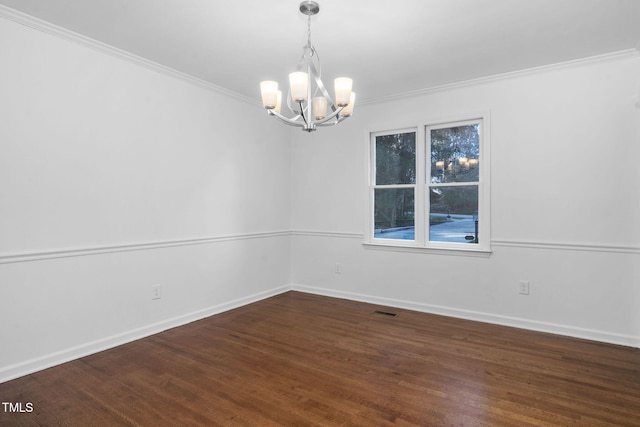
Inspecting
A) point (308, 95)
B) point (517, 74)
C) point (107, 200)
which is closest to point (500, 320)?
point (517, 74)

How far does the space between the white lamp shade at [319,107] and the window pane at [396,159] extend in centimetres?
198

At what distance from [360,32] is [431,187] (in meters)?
2.02

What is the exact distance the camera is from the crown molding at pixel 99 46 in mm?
2503

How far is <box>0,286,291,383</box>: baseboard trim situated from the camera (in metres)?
2.52

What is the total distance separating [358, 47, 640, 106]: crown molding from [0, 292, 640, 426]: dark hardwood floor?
2.54 meters

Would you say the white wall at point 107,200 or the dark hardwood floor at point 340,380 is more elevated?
the white wall at point 107,200

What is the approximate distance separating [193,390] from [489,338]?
2.58 meters

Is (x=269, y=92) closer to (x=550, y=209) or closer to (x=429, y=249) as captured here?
(x=429, y=249)

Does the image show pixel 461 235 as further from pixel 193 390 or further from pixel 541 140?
pixel 193 390

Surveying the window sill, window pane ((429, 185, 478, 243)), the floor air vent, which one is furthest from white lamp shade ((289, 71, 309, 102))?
the floor air vent

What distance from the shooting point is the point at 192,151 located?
12.4 feet

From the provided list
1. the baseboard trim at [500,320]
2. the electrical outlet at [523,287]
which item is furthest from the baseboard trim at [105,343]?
the electrical outlet at [523,287]

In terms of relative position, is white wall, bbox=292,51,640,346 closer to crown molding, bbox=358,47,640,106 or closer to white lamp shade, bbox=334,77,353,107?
crown molding, bbox=358,47,640,106

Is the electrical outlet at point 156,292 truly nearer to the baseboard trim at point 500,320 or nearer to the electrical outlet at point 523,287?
the baseboard trim at point 500,320
